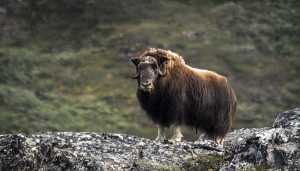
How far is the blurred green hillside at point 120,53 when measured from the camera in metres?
29.3

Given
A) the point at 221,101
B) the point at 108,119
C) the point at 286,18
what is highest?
the point at 286,18

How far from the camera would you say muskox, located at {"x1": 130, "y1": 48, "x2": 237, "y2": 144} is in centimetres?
1195

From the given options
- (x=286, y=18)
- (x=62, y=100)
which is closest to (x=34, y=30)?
(x=62, y=100)

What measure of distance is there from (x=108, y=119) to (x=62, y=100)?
2.54 metres

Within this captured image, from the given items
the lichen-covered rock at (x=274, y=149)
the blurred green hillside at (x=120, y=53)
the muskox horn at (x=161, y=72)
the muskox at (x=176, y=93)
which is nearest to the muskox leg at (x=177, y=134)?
the muskox at (x=176, y=93)

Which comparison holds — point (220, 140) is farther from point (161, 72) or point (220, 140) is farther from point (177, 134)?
point (161, 72)

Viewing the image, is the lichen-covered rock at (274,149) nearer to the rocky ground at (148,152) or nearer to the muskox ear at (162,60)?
the rocky ground at (148,152)

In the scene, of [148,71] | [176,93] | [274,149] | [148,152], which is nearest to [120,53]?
[176,93]

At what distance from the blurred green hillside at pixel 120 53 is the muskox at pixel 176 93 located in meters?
14.2

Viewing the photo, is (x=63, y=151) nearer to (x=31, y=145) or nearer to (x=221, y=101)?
(x=31, y=145)

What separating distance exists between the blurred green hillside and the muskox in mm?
14240

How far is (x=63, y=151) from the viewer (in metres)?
8.91

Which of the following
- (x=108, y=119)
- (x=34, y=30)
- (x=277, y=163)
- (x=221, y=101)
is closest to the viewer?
(x=277, y=163)

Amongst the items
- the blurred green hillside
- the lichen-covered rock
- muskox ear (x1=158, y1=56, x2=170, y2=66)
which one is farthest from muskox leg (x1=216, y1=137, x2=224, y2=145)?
the blurred green hillside
